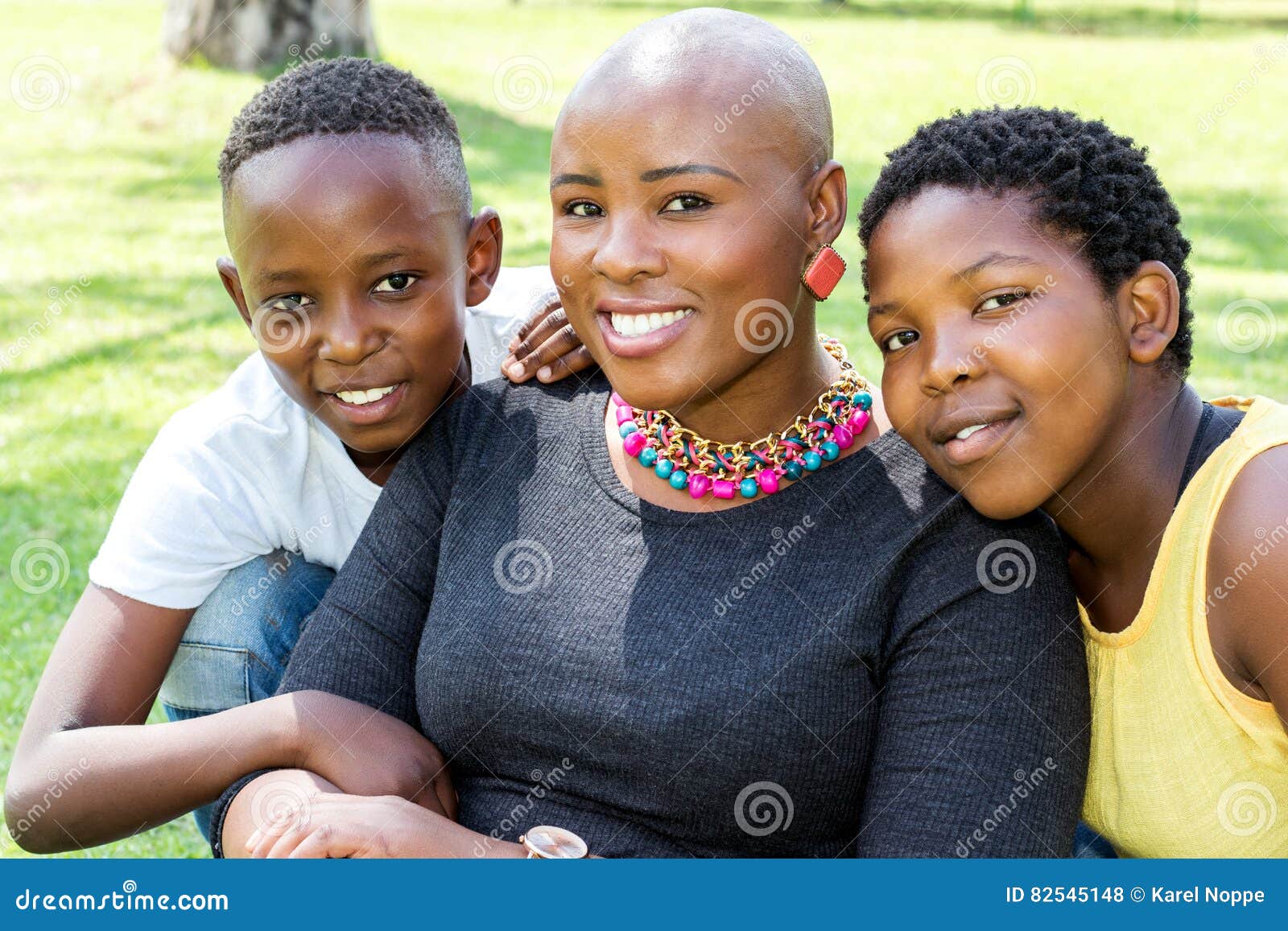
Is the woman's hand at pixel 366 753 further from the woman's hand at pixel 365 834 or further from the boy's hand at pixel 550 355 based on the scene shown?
the boy's hand at pixel 550 355

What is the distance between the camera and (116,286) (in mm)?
7637

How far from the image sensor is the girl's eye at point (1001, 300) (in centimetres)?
209

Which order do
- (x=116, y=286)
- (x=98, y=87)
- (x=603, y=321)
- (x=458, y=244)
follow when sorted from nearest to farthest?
(x=603, y=321)
(x=458, y=244)
(x=116, y=286)
(x=98, y=87)

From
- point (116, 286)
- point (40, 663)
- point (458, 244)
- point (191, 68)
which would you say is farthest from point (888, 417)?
point (191, 68)

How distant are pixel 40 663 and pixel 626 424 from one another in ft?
7.52

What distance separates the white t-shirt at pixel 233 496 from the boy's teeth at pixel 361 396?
22 cm

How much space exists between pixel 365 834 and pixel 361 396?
2.91 feet

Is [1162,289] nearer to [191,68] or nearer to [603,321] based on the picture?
[603,321]

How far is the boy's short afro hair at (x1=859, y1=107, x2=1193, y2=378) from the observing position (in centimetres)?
212

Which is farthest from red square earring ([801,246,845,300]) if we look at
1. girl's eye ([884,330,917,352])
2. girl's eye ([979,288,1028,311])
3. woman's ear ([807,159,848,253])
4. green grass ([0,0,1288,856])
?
green grass ([0,0,1288,856])

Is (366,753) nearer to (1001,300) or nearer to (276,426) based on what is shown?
(276,426)

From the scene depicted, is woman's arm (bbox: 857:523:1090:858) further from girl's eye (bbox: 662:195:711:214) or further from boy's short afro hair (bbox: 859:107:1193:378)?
girl's eye (bbox: 662:195:711:214)

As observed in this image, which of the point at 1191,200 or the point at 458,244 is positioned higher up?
the point at 458,244

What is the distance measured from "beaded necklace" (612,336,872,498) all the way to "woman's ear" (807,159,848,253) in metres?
0.28
